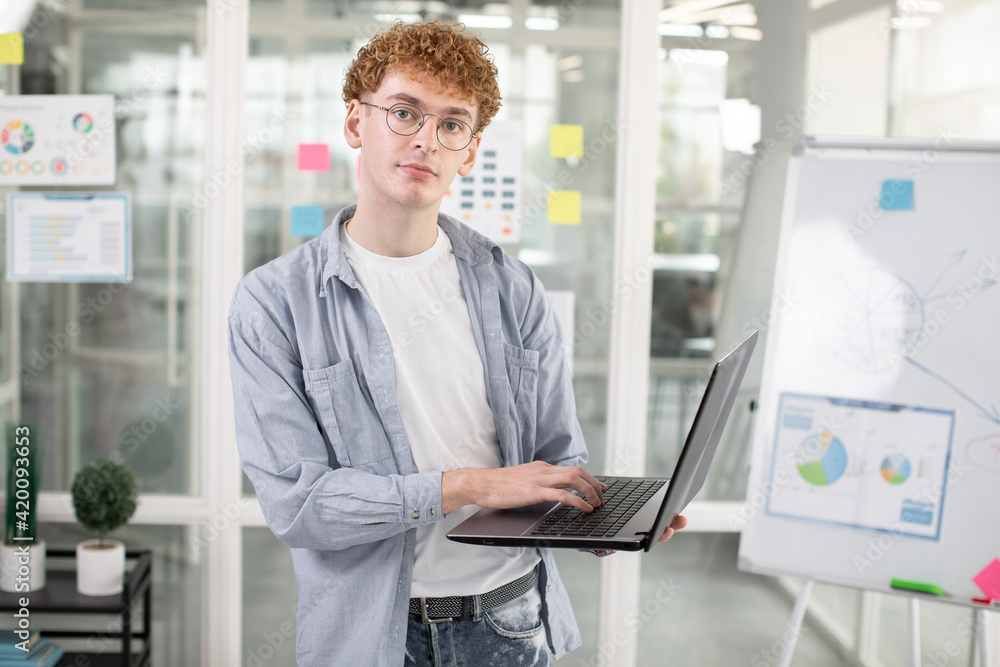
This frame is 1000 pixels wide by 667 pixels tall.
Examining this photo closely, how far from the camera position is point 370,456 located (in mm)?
1209

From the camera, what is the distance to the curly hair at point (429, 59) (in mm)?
1214

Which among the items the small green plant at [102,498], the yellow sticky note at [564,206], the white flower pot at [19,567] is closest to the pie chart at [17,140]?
the small green plant at [102,498]

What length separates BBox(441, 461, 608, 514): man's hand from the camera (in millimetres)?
1111

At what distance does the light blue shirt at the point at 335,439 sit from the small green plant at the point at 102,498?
1008 mm

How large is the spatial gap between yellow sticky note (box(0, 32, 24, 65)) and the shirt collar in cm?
149

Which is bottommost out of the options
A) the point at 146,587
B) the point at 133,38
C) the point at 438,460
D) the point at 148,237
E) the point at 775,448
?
the point at 146,587

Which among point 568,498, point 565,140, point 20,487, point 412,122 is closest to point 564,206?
point 565,140

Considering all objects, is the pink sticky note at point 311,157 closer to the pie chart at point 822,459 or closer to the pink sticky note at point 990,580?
the pie chart at point 822,459

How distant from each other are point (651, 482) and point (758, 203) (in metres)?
1.25

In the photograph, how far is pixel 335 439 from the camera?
1.20m

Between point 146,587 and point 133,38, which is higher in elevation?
point 133,38

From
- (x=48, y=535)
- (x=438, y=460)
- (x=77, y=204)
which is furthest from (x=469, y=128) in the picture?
(x=48, y=535)

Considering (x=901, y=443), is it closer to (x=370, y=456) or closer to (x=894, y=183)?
(x=894, y=183)

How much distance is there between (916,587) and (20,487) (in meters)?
2.29
